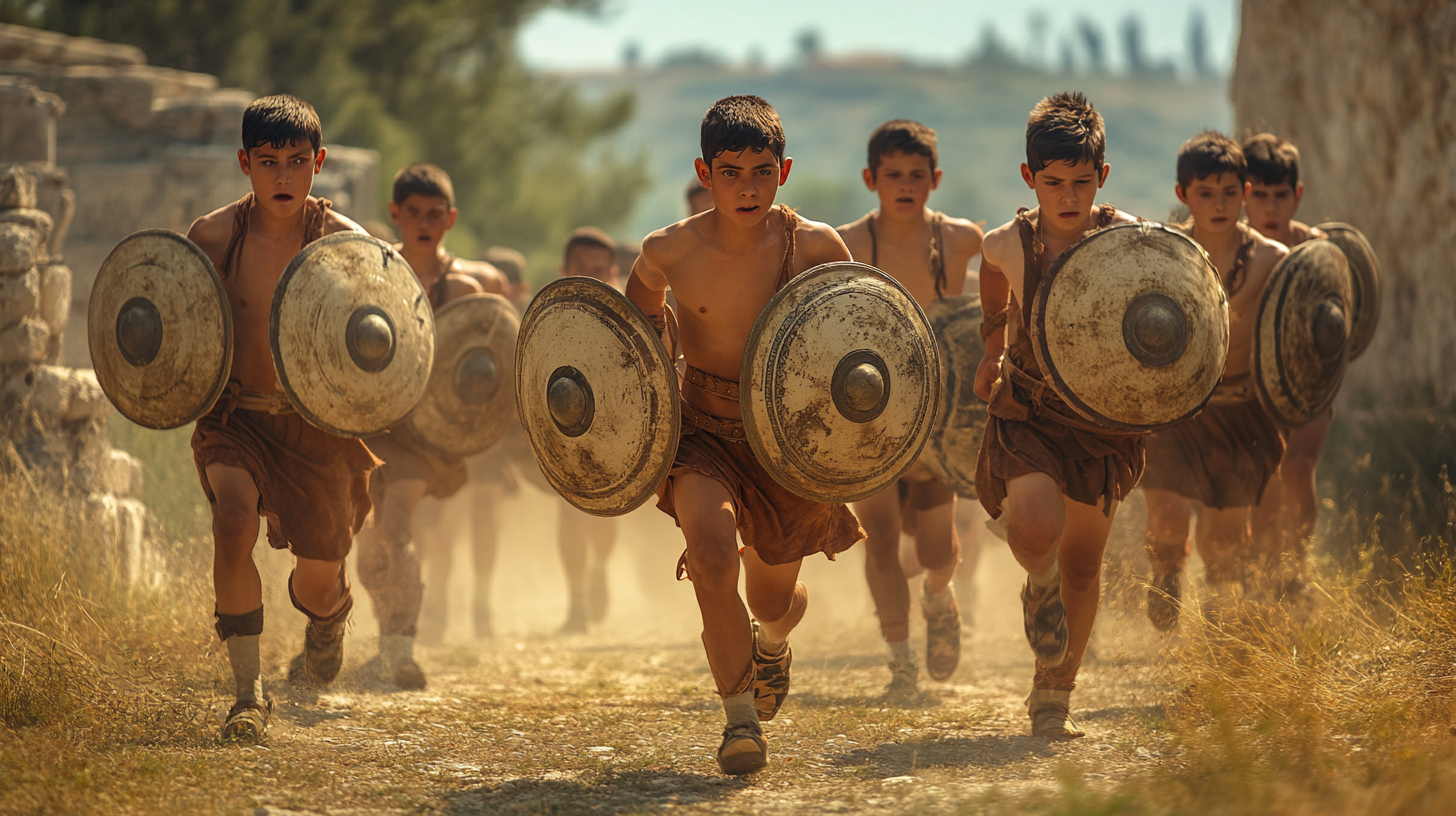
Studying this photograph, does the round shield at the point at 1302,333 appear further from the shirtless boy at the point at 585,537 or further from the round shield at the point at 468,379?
the shirtless boy at the point at 585,537

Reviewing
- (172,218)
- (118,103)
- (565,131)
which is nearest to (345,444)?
(172,218)

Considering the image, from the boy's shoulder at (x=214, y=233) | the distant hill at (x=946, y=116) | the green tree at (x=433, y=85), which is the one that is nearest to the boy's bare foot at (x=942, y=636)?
the boy's shoulder at (x=214, y=233)

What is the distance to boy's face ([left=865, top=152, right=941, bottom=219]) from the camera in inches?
242

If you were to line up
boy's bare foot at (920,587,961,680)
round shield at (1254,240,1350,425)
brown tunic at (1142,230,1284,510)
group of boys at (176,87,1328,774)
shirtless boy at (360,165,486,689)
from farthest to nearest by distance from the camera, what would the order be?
shirtless boy at (360,165,486,689), boy's bare foot at (920,587,961,680), brown tunic at (1142,230,1284,510), round shield at (1254,240,1350,425), group of boys at (176,87,1328,774)

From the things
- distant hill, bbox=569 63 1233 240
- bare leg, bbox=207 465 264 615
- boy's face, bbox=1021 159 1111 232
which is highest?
distant hill, bbox=569 63 1233 240

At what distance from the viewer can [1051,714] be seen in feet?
15.3

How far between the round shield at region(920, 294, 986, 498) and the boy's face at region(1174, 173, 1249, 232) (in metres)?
0.99

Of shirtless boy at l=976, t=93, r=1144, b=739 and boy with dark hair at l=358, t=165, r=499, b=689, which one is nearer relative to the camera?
shirtless boy at l=976, t=93, r=1144, b=739

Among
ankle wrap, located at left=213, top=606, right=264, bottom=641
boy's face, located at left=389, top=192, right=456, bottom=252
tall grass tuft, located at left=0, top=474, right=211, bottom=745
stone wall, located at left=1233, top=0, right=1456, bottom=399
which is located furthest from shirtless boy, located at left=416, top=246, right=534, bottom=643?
stone wall, located at left=1233, top=0, right=1456, bottom=399

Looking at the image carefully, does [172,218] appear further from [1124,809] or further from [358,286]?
[1124,809]

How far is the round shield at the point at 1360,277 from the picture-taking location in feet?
21.3

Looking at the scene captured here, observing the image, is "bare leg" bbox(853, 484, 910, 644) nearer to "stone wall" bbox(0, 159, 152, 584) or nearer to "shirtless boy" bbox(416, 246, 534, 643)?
"shirtless boy" bbox(416, 246, 534, 643)

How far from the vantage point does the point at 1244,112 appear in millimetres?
11031

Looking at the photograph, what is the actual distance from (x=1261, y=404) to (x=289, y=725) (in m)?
3.90
